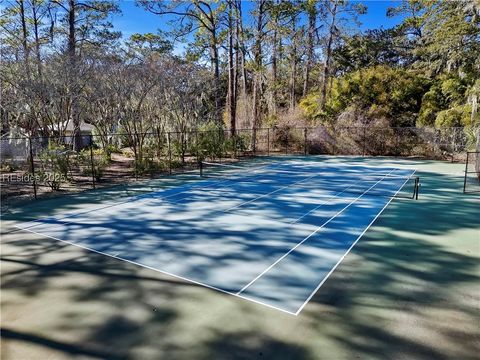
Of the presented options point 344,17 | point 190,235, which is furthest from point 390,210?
point 344,17

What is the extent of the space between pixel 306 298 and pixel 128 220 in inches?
143

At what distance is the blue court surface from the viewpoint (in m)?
3.55

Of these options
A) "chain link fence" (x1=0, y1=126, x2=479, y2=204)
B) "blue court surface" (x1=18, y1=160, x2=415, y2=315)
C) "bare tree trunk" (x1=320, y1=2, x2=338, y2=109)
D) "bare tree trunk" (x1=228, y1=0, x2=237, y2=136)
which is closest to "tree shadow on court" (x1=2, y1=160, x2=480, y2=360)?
"blue court surface" (x1=18, y1=160, x2=415, y2=315)

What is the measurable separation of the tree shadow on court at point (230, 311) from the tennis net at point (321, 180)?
4.01 metres

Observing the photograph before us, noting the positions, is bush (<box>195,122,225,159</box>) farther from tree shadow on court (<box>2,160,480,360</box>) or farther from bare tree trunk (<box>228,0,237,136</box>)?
tree shadow on court (<box>2,160,480,360</box>)

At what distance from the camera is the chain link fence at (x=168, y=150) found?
8922 millimetres

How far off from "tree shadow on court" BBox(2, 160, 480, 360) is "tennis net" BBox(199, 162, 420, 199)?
4010 mm

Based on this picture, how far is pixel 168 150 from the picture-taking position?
1335 cm

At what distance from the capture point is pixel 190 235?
4863 millimetres

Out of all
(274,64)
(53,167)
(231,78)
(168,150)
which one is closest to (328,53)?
(274,64)

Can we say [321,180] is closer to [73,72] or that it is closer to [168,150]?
[168,150]

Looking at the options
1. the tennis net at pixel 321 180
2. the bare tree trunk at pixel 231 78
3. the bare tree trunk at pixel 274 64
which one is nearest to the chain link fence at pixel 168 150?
the bare tree trunk at pixel 231 78

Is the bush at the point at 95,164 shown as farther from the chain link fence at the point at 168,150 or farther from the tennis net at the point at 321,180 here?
the tennis net at the point at 321,180

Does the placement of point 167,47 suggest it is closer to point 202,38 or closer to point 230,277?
point 202,38
